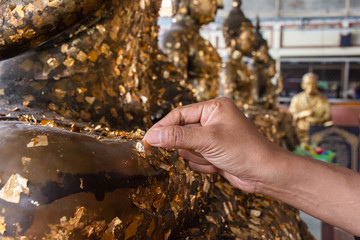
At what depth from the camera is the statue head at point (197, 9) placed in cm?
132

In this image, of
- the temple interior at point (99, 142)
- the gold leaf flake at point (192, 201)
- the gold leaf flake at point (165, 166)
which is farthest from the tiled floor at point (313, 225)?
the gold leaf flake at point (165, 166)

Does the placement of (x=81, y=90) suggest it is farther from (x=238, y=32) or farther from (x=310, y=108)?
(x=310, y=108)

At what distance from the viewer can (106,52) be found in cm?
60

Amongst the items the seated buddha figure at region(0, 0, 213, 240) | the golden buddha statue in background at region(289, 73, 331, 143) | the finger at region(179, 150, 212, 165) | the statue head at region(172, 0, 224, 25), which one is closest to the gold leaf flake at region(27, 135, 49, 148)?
the seated buddha figure at region(0, 0, 213, 240)

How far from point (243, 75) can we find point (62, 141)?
1.63 meters

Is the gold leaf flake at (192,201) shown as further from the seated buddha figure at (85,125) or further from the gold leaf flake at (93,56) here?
the gold leaf flake at (93,56)

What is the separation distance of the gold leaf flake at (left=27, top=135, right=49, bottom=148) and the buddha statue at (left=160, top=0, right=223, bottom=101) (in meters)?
0.92

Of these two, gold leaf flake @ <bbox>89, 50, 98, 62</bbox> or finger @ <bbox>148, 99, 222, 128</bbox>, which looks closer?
finger @ <bbox>148, 99, 222, 128</bbox>

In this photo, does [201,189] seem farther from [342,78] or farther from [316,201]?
[342,78]

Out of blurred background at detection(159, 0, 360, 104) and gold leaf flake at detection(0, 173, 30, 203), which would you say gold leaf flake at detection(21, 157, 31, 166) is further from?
blurred background at detection(159, 0, 360, 104)

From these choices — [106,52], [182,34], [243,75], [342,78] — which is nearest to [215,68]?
[182,34]

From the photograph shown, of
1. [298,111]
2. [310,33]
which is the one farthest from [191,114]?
[310,33]

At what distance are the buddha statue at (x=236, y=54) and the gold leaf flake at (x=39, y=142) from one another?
5.00ft

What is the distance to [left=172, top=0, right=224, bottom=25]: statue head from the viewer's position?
1316 millimetres
